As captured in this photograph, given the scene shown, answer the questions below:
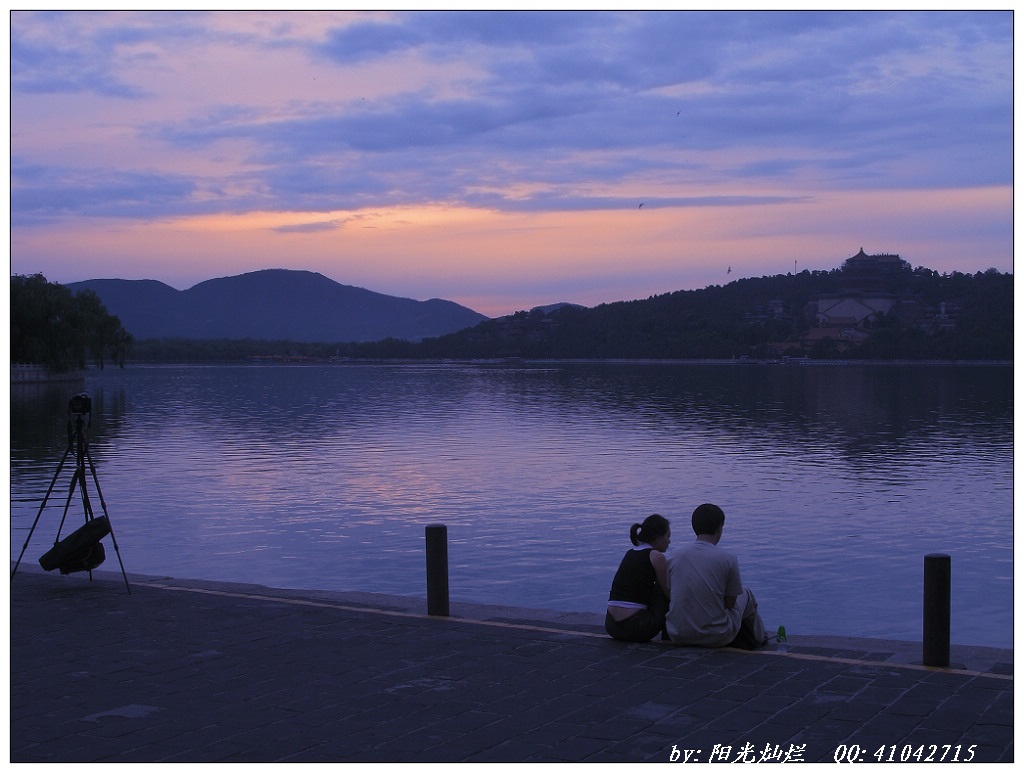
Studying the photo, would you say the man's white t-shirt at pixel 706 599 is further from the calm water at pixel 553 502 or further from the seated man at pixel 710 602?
the calm water at pixel 553 502

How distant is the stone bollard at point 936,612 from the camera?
23.1 ft

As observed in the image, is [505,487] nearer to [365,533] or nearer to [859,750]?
[365,533]

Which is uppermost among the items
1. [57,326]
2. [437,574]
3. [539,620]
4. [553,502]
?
[57,326]

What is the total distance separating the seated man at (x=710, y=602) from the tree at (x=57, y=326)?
6072 cm

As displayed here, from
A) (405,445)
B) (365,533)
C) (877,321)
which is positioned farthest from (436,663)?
(877,321)

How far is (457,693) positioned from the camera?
6.56m

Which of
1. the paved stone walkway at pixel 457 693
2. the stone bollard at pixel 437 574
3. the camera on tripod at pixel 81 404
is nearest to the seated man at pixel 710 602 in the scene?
the paved stone walkway at pixel 457 693

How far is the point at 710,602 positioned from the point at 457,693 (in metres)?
1.86

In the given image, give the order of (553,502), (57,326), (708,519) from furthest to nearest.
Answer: (57,326) < (553,502) < (708,519)

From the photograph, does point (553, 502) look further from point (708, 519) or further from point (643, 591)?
point (708, 519)

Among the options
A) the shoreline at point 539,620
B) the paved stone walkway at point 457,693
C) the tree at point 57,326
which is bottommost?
the shoreline at point 539,620

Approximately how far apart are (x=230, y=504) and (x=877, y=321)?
614 ft

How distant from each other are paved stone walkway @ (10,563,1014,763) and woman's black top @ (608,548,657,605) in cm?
34

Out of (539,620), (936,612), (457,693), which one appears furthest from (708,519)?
(457,693)
